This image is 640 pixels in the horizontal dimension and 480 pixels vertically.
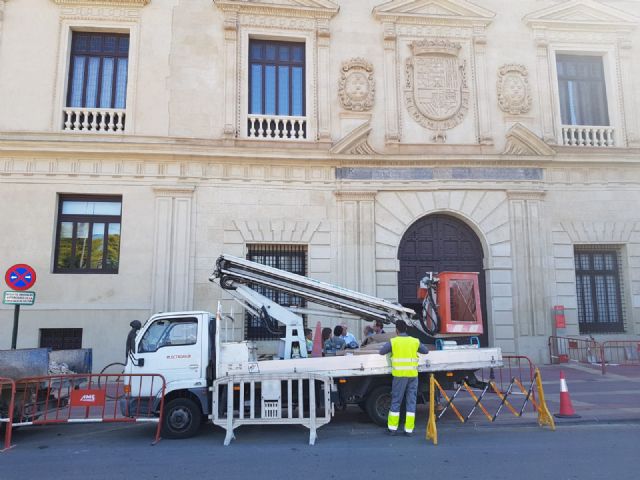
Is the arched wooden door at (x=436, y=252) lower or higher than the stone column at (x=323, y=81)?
lower

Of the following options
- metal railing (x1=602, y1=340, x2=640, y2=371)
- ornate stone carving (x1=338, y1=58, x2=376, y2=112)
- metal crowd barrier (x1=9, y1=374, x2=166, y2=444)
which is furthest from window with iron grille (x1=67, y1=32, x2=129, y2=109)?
metal railing (x1=602, y1=340, x2=640, y2=371)

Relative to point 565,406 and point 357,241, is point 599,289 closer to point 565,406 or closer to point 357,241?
point 357,241

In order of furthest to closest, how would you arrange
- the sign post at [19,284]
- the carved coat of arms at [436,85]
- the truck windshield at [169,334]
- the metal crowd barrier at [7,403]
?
the carved coat of arms at [436,85] → the sign post at [19,284] → the truck windshield at [169,334] → the metal crowd barrier at [7,403]

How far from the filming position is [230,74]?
16359 mm

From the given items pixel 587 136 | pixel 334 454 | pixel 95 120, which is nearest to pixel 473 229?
pixel 587 136

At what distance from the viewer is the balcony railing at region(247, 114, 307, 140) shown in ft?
53.5

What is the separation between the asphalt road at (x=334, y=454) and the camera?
6332mm

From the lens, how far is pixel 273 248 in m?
16.0

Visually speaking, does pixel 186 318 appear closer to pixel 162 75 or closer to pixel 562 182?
pixel 162 75

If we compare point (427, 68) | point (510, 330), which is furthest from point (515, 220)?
point (427, 68)

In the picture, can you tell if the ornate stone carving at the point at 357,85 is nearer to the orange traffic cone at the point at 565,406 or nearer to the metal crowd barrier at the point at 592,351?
the metal crowd barrier at the point at 592,351

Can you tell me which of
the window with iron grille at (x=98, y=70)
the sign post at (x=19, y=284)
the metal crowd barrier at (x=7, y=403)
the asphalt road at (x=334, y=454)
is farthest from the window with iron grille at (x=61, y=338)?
the window with iron grille at (x=98, y=70)

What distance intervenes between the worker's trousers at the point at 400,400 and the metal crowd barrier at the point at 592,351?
30.7 feet

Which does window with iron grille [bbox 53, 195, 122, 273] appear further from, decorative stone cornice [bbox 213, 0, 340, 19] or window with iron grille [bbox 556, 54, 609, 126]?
window with iron grille [bbox 556, 54, 609, 126]
